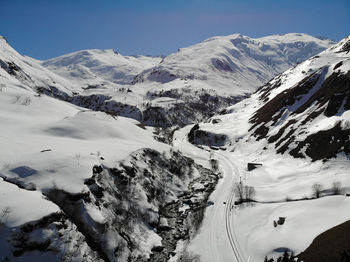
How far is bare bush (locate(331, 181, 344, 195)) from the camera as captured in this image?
4701 centimetres

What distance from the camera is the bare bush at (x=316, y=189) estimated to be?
161 feet

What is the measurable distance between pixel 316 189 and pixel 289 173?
1601 centimetres

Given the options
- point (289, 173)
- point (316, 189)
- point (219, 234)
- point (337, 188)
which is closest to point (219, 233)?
point (219, 234)

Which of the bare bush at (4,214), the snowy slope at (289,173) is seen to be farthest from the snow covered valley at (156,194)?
the snowy slope at (289,173)

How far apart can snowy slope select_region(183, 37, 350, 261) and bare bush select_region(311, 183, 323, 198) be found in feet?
1.15

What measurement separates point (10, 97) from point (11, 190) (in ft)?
169

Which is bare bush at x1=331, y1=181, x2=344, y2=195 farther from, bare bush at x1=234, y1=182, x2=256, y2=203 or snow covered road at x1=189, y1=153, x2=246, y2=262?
snow covered road at x1=189, y1=153, x2=246, y2=262

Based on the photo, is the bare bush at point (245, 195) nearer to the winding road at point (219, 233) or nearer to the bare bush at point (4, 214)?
the winding road at point (219, 233)

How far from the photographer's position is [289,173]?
2594 inches

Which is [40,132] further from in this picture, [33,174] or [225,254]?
[225,254]

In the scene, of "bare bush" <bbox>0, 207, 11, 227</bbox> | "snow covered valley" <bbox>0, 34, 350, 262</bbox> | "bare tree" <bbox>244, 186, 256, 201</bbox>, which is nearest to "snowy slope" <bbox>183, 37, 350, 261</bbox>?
"snow covered valley" <bbox>0, 34, 350, 262</bbox>

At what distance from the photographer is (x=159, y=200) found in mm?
56438

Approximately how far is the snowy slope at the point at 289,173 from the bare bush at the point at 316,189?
35 centimetres

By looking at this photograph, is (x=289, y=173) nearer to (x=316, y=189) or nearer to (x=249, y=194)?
(x=316, y=189)
